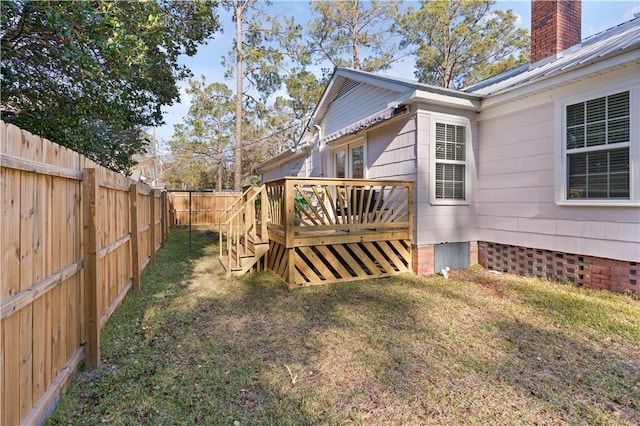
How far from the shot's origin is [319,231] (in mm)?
5492

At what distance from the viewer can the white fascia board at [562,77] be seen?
13.6 ft

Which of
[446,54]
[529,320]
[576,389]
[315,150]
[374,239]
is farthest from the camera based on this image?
[446,54]

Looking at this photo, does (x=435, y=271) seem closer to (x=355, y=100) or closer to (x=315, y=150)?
(x=355, y=100)

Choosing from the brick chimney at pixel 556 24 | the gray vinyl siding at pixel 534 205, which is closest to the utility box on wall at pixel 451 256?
the gray vinyl siding at pixel 534 205

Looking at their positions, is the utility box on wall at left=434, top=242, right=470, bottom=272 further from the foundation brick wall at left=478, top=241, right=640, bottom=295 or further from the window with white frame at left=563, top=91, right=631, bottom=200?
the window with white frame at left=563, top=91, right=631, bottom=200

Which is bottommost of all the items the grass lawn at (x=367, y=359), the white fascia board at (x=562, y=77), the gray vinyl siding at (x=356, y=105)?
the grass lawn at (x=367, y=359)

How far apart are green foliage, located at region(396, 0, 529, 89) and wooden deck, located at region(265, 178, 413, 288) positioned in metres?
15.4

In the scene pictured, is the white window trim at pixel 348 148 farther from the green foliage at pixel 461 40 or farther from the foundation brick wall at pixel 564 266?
the green foliage at pixel 461 40

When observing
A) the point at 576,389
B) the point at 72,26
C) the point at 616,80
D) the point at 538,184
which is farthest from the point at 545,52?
the point at 72,26

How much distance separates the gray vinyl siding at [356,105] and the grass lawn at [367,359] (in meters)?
4.32

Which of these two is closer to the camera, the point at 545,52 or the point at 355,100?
the point at 545,52

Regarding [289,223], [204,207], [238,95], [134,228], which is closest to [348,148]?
[289,223]

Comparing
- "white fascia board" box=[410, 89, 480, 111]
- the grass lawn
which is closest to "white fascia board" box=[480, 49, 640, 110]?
"white fascia board" box=[410, 89, 480, 111]

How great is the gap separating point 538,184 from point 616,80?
1.68m
